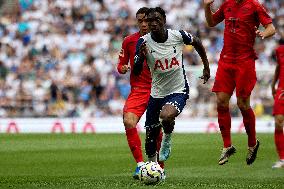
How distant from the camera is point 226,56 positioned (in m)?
14.9

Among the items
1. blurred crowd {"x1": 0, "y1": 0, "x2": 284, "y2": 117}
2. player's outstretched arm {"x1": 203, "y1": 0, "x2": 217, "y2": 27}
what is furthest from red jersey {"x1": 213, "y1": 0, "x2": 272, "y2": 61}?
blurred crowd {"x1": 0, "y1": 0, "x2": 284, "y2": 117}

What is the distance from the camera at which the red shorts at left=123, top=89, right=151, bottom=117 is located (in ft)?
47.3

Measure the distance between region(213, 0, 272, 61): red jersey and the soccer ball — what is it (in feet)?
9.10

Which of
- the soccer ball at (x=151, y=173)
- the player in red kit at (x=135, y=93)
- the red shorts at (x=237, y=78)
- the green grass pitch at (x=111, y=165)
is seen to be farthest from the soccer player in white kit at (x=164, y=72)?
the red shorts at (x=237, y=78)

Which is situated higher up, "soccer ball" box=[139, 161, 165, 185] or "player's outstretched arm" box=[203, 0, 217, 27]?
"player's outstretched arm" box=[203, 0, 217, 27]

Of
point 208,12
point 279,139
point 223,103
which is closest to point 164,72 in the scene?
point 223,103

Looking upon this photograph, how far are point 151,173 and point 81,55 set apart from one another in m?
20.5

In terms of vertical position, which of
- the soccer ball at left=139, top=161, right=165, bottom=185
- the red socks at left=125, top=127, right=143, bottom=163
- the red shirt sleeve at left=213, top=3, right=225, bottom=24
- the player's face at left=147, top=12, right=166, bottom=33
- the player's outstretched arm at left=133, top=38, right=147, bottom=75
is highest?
the red shirt sleeve at left=213, top=3, right=225, bottom=24

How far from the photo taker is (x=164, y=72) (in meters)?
13.5

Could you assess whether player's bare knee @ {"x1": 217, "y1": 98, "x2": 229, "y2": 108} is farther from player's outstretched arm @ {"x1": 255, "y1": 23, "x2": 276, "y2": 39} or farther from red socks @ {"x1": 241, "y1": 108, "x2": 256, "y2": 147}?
player's outstretched arm @ {"x1": 255, "y1": 23, "x2": 276, "y2": 39}

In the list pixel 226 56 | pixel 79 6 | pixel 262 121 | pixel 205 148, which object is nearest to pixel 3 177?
pixel 226 56

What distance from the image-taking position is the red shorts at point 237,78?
1477cm

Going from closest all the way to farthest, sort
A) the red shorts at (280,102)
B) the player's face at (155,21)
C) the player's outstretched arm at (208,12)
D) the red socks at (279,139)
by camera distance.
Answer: the player's face at (155,21) → the player's outstretched arm at (208,12) → the red shorts at (280,102) → the red socks at (279,139)

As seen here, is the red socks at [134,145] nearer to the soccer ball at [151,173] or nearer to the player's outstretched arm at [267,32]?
the soccer ball at [151,173]
